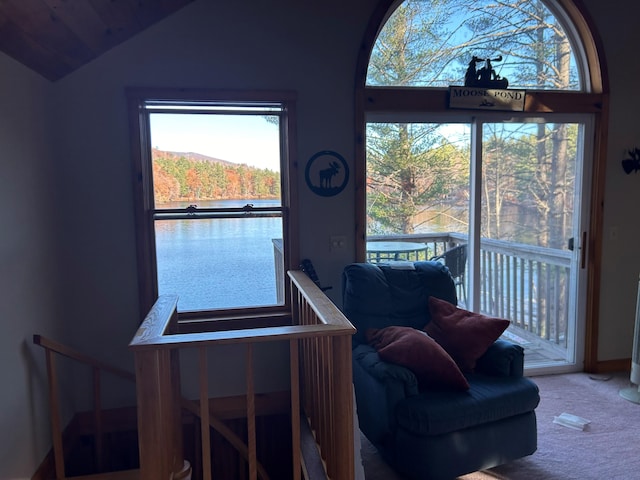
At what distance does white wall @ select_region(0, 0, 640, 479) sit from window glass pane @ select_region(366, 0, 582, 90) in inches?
10.1

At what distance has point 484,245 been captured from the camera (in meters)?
3.44

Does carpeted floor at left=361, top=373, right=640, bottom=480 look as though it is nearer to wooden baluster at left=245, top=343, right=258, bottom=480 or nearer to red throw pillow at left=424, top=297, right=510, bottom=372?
red throw pillow at left=424, top=297, right=510, bottom=372

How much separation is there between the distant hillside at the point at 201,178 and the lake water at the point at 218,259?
0.06 m

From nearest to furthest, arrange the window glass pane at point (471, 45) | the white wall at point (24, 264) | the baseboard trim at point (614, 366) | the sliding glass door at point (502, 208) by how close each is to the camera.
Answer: the white wall at point (24, 264)
the window glass pane at point (471, 45)
the sliding glass door at point (502, 208)
the baseboard trim at point (614, 366)

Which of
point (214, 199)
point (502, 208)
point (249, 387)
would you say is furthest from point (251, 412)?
point (502, 208)

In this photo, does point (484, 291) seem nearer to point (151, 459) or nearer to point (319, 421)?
point (319, 421)

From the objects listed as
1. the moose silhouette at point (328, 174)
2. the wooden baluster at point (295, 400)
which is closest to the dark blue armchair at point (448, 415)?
the wooden baluster at point (295, 400)

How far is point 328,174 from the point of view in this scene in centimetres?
300

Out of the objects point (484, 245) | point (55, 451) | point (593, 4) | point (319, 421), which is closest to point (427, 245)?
point (484, 245)

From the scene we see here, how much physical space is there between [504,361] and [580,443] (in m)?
0.72

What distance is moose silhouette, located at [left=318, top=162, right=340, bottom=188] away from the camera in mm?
2994

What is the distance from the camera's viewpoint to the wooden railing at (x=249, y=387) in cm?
168

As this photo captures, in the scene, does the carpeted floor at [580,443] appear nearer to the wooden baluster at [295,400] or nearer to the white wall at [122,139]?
the wooden baluster at [295,400]

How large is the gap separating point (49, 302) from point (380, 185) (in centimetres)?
219
